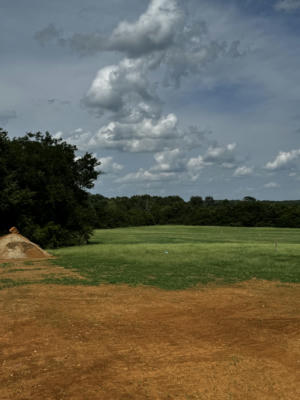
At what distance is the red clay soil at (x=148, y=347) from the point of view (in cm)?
625

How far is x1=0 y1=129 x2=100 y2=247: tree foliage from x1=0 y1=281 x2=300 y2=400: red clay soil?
2374cm

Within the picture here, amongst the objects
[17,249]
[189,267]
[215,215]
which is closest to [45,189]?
[17,249]

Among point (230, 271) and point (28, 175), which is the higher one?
point (28, 175)

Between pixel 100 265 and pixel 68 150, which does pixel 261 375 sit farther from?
pixel 68 150

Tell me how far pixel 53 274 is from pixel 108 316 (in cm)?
864

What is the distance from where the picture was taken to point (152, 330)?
9.46 m

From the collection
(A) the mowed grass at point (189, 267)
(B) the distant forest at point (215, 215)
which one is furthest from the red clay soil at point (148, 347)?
(B) the distant forest at point (215, 215)

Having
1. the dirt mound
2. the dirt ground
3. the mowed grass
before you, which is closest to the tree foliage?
the dirt mound

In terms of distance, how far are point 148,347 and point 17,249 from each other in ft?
66.8

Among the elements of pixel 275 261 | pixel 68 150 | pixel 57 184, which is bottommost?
pixel 275 261

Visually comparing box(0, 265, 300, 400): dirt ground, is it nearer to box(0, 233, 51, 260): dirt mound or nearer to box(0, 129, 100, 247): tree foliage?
box(0, 233, 51, 260): dirt mound

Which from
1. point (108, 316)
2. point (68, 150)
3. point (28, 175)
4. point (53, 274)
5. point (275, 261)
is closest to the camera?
point (108, 316)

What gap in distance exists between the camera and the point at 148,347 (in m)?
8.16

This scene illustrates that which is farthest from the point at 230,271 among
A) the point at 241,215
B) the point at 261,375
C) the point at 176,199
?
the point at 176,199
